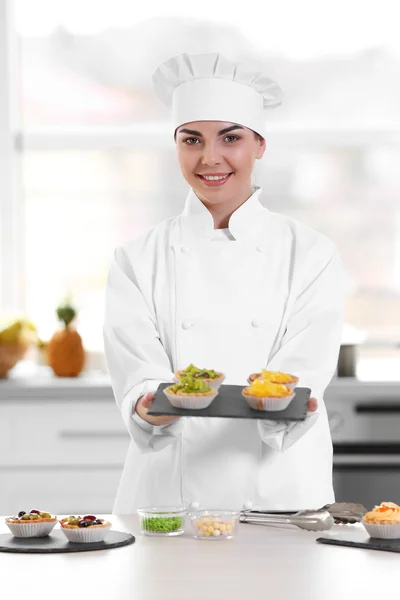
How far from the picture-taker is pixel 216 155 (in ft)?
7.09

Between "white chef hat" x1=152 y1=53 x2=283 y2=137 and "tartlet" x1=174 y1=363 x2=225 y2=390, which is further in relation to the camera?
"white chef hat" x1=152 y1=53 x2=283 y2=137

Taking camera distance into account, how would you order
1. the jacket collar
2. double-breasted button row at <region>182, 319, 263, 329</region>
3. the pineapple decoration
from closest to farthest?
double-breasted button row at <region>182, 319, 263, 329</region> < the jacket collar < the pineapple decoration

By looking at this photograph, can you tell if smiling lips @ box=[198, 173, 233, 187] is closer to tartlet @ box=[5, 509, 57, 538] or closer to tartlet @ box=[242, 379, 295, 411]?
tartlet @ box=[242, 379, 295, 411]

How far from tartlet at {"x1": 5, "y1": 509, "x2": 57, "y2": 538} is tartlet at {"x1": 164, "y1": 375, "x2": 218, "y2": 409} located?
310 millimetres

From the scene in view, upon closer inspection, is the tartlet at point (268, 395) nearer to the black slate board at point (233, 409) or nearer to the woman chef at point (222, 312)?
the black slate board at point (233, 409)

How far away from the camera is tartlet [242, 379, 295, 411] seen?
71.1 inches

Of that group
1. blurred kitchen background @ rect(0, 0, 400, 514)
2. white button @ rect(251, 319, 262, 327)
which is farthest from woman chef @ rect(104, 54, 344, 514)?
blurred kitchen background @ rect(0, 0, 400, 514)

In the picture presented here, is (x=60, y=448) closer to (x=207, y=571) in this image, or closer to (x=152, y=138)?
(x=152, y=138)

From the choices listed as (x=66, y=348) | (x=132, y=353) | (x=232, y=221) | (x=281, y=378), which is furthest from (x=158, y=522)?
(x=66, y=348)

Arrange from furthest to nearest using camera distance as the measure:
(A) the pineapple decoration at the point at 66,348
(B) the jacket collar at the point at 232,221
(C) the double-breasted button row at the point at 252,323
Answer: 1. (A) the pineapple decoration at the point at 66,348
2. (B) the jacket collar at the point at 232,221
3. (C) the double-breasted button row at the point at 252,323

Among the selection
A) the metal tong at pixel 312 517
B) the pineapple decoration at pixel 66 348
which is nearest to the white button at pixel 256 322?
the metal tong at pixel 312 517

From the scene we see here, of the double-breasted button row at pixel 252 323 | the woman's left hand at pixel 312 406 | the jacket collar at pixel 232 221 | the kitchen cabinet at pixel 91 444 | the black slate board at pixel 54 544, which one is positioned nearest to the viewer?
the black slate board at pixel 54 544

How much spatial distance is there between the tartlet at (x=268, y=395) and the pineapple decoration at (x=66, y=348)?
71.3 inches

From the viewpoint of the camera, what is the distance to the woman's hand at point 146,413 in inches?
76.5
